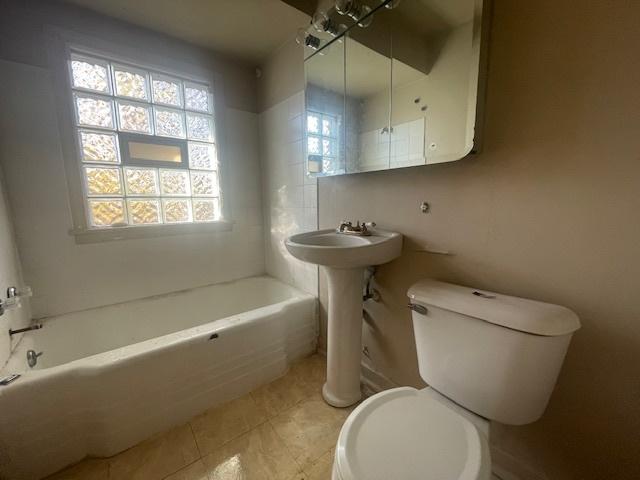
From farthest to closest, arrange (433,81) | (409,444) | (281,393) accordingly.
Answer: (281,393)
(433,81)
(409,444)

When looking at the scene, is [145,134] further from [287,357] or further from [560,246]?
[560,246]

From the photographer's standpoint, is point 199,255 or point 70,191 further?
point 199,255

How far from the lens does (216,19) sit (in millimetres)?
1553

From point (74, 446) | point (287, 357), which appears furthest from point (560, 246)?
point (74, 446)

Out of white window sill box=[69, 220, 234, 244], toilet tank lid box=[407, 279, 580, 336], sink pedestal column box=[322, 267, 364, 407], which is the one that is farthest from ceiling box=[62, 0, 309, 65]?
toilet tank lid box=[407, 279, 580, 336]

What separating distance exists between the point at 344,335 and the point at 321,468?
21.8 inches

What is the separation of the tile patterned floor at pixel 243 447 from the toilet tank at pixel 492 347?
0.66 metres

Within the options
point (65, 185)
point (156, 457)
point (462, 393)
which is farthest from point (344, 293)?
point (65, 185)

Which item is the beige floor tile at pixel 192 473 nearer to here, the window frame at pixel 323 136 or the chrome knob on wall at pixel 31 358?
the chrome knob on wall at pixel 31 358

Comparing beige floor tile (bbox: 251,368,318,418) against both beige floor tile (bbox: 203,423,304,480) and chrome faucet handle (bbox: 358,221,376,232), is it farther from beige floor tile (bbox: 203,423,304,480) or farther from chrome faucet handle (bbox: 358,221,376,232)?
chrome faucet handle (bbox: 358,221,376,232)

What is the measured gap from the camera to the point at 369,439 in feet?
2.26

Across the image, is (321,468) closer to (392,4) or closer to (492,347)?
(492,347)

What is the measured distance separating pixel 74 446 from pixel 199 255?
125 cm

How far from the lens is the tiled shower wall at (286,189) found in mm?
1788
